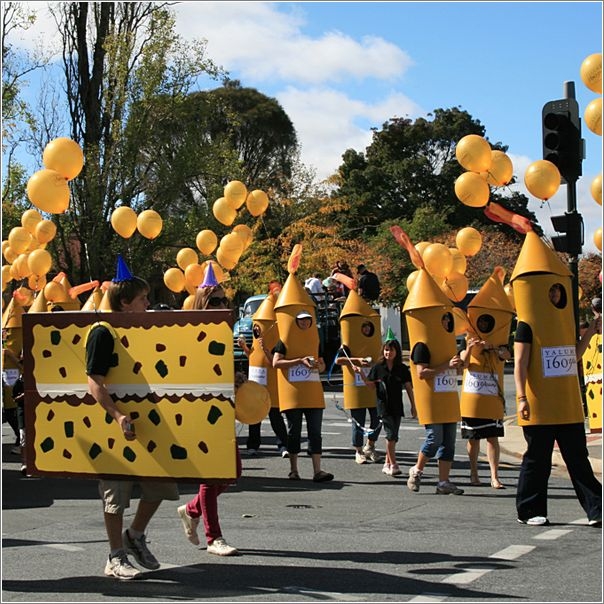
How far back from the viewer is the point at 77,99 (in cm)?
3225

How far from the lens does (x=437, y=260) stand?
1103cm

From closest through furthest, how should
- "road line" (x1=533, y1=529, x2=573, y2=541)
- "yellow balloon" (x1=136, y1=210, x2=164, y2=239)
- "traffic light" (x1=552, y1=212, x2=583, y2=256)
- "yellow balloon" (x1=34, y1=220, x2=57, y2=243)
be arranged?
"road line" (x1=533, y1=529, x2=573, y2=541) → "traffic light" (x1=552, y1=212, x2=583, y2=256) → "yellow balloon" (x1=136, y1=210, x2=164, y2=239) → "yellow balloon" (x1=34, y1=220, x2=57, y2=243)

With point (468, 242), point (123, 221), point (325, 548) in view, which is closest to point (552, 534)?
point (325, 548)

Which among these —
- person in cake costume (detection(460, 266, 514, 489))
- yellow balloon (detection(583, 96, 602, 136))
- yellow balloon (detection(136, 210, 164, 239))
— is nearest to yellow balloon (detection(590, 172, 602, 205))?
yellow balloon (detection(583, 96, 602, 136))

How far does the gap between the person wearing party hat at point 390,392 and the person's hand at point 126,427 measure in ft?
18.3

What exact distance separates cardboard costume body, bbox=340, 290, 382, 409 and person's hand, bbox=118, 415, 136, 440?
6415 millimetres

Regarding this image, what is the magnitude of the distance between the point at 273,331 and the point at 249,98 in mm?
49835

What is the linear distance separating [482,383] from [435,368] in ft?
2.01

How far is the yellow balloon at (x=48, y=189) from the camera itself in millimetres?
8977

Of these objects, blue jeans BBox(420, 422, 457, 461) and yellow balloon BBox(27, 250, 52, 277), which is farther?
yellow balloon BBox(27, 250, 52, 277)

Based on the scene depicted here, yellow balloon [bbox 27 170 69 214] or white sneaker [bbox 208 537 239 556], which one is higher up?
yellow balloon [bbox 27 170 69 214]

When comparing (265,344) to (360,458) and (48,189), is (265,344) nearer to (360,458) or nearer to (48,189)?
(360,458)

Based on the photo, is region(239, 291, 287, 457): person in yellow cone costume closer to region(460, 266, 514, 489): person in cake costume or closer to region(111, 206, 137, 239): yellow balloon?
region(111, 206, 137, 239): yellow balloon

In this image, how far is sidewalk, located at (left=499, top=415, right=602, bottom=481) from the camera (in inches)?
474
